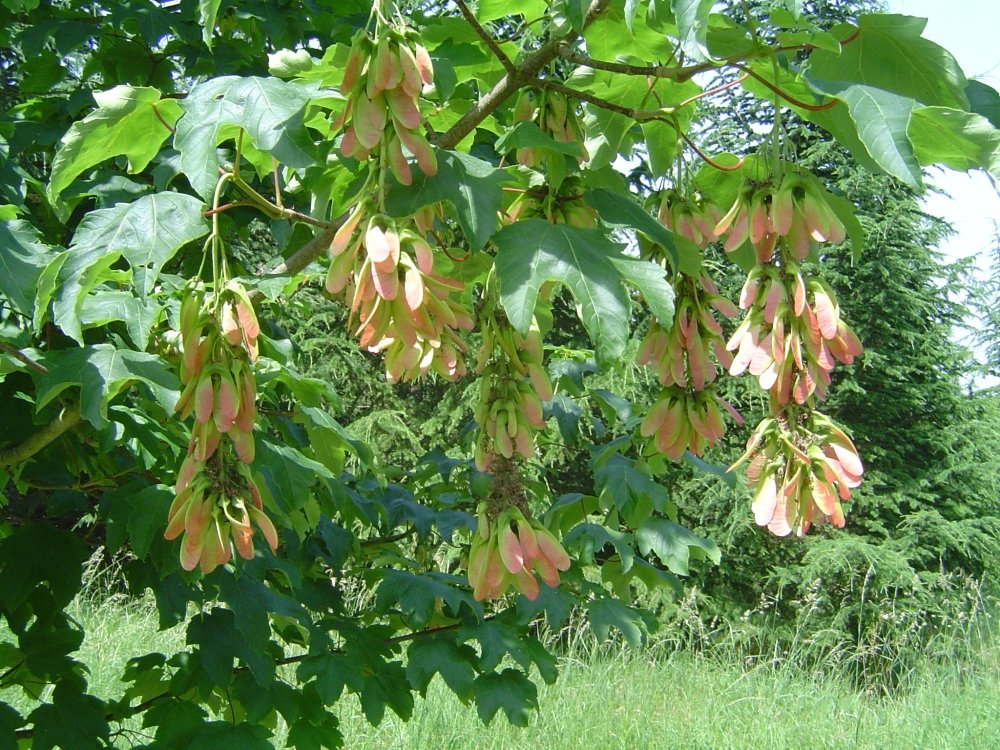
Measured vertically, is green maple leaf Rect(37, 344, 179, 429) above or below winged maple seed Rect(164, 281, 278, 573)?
below

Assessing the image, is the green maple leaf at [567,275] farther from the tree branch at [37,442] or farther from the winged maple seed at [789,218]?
the tree branch at [37,442]

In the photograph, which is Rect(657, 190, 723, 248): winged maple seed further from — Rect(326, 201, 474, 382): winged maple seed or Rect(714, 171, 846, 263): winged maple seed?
Rect(326, 201, 474, 382): winged maple seed

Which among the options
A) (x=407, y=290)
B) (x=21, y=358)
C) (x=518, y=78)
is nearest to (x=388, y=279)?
(x=407, y=290)

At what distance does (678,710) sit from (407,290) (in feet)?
15.5

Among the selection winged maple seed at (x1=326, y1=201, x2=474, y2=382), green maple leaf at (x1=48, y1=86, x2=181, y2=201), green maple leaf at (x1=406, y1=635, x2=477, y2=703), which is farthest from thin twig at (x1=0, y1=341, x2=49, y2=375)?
green maple leaf at (x1=406, y1=635, x2=477, y2=703)

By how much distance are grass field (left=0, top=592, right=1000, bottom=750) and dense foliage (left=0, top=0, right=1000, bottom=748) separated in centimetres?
211

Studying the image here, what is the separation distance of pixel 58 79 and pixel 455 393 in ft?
17.7

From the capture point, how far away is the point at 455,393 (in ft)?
26.3

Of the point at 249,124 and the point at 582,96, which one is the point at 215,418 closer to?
the point at 249,124

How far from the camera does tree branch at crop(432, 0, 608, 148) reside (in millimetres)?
1074

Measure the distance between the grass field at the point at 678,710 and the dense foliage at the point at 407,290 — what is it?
2.11 m

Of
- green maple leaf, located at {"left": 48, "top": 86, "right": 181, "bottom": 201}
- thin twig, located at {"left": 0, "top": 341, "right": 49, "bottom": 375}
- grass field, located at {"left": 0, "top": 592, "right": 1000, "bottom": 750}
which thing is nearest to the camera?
green maple leaf, located at {"left": 48, "top": 86, "right": 181, "bottom": 201}

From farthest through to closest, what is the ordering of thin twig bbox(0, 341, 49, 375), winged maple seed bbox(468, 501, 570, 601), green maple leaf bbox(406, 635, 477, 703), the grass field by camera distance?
1. the grass field
2. green maple leaf bbox(406, 635, 477, 703)
3. thin twig bbox(0, 341, 49, 375)
4. winged maple seed bbox(468, 501, 570, 601)

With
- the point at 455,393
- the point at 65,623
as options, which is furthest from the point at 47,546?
the point at 455,393
